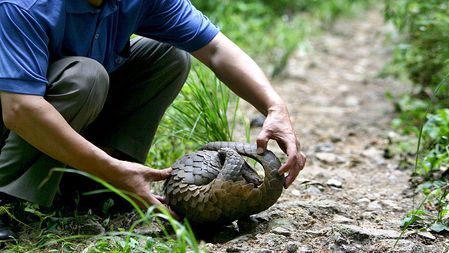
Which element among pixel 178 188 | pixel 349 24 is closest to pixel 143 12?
pixel 178 188

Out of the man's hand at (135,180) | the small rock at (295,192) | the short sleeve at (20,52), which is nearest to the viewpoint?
the short sleeve at (20,52)

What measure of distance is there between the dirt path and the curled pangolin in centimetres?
12

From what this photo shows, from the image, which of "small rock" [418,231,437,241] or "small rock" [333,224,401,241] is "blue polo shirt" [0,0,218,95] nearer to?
"small rock" [333,224,401,241]

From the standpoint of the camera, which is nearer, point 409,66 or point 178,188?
point 178,188

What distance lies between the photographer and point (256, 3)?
7.61m

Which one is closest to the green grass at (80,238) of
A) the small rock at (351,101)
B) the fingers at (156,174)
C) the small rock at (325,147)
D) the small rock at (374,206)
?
the fingers at (156,174)

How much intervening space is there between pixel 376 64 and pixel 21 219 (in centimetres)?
456

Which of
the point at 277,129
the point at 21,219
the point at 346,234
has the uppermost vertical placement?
the point at 277,129

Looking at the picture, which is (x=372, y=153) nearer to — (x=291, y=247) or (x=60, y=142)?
(x=291, y=247)

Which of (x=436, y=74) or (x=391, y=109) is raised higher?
(x=436, y=74)

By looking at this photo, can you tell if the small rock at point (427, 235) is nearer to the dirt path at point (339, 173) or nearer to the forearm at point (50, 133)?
the dirt path at point (339, 173)

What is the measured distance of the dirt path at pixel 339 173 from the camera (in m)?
2.63

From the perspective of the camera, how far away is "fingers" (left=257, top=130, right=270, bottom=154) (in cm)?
268

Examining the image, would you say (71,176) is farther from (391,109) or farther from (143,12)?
(391,109)
